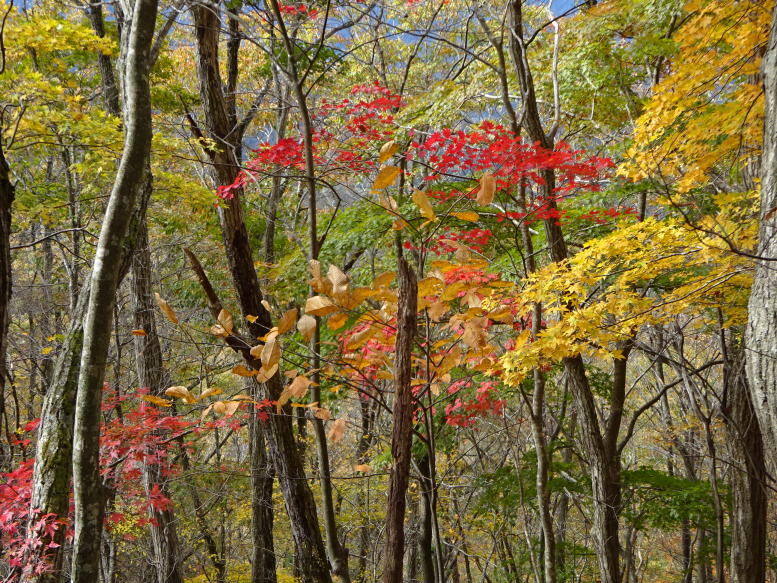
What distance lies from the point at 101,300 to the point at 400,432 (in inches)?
58.6

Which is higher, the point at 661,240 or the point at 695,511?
the point at 661,240

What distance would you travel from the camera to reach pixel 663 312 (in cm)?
453

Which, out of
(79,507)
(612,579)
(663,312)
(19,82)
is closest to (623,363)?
(663,312)

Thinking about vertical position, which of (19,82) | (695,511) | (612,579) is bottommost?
(612,579)

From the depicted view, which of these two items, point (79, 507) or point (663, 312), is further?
point (663, 312)

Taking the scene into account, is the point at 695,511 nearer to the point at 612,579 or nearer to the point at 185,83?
the point at 612,579

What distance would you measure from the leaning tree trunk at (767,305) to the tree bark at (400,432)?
230cm

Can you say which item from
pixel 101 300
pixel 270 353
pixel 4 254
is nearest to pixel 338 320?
pixel 270 353

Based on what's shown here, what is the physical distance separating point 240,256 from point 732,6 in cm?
399

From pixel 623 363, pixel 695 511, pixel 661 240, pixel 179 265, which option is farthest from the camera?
pixel 179 265

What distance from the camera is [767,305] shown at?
2818 millimetres

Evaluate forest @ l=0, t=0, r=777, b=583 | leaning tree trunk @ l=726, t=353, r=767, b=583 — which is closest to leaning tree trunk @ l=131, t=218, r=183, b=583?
forest @ l=0, t=0, r=777, b=583

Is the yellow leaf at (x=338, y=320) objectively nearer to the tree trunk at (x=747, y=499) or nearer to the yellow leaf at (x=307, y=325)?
the yellow leaf at (x=307, y=325)

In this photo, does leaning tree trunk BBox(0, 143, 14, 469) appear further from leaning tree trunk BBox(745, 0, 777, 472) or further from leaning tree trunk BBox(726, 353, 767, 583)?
leaning tree trunk BBox(726, 353, 767, 583)
